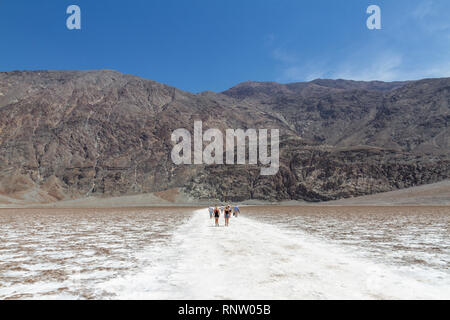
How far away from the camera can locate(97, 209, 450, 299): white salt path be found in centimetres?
521

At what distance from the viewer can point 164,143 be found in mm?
108062

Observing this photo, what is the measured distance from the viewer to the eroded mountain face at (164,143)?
87.5 m

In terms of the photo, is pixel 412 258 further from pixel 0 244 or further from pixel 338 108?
pixel 338 108

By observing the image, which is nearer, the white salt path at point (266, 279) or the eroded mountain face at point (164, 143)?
the white salt path at point (266, 279)

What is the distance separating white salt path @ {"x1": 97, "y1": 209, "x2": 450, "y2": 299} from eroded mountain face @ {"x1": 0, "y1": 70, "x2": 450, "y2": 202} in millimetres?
80233

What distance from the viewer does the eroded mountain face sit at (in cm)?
8750

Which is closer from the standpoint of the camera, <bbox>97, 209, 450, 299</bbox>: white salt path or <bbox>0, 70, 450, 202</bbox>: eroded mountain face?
<bbox>97, 209, 450, 299</bbox>: white salt path

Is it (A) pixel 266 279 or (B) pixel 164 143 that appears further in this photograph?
(B) pixel 164 143

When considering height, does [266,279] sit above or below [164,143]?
below

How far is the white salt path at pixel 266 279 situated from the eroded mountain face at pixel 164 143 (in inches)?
3159

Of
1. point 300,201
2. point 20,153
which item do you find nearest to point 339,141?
point 300,201

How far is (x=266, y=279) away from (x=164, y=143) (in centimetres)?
10431

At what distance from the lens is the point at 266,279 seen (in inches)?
244
